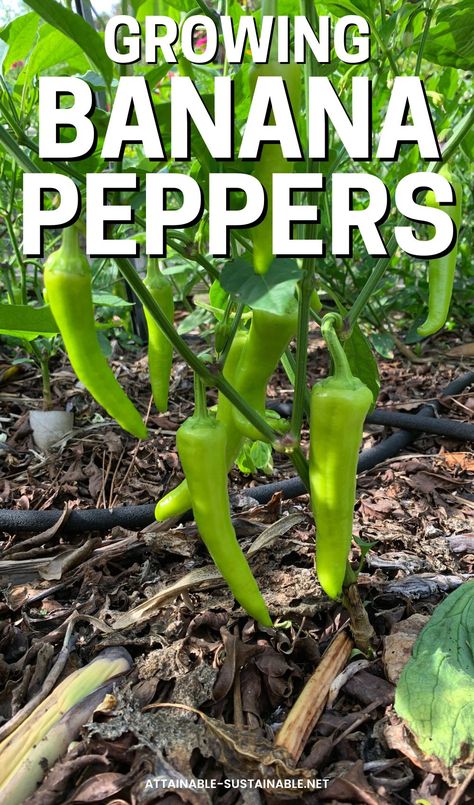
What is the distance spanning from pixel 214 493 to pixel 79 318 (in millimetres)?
308

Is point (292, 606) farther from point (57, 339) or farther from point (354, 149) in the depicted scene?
point (57, 339)

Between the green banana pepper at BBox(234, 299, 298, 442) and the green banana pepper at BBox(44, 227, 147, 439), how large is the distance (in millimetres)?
155

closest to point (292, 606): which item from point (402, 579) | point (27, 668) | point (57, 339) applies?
point (402, 579)

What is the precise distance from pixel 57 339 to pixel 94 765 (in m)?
1.32

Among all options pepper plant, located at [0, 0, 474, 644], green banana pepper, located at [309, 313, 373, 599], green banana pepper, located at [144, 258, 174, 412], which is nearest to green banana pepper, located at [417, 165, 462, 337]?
pepper plant, located at [0, 0, 474, 644]

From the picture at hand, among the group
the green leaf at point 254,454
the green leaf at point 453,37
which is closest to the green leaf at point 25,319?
the green leaf at point 254,454

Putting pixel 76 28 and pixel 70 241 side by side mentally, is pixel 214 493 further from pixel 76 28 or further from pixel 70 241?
pixel 76 28

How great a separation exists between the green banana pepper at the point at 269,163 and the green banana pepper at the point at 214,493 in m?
0.25

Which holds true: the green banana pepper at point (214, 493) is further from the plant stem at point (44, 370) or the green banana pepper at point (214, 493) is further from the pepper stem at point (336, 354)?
the plant stem at point (44, 370)

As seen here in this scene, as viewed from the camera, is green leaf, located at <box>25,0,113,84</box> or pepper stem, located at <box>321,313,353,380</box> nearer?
green leaf, located at <box>25,0,113,84</box>

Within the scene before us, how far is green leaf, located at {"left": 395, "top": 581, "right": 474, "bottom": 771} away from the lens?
884 millimetres

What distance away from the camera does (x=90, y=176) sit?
2.56ft

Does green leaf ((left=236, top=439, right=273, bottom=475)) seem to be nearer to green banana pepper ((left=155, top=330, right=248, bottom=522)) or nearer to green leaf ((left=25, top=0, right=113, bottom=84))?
green banana pepper ((left=155, top=330, right=248, bottom=522))

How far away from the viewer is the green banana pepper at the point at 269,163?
70 centimetres
